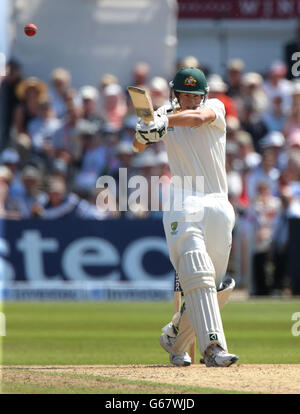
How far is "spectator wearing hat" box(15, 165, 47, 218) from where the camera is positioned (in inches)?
606

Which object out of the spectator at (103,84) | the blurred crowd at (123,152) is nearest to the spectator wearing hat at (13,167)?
the blurred crowd at (123,152)

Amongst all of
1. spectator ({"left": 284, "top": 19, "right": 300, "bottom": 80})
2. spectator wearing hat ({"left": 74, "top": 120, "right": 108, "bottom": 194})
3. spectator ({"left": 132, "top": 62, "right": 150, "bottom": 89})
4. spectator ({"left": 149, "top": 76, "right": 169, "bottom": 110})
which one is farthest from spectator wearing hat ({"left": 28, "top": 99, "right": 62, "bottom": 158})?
spectator ({"left": 284, "top": 19, "right": 300, "bottom": 80})

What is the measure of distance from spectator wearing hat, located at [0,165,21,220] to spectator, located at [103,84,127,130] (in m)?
1.78

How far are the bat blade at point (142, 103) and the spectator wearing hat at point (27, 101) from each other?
969cm

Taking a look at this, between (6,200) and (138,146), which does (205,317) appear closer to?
(138,146)

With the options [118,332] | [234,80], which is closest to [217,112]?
[118,332]

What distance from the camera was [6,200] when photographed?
609 inches

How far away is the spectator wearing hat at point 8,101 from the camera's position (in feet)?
54.2

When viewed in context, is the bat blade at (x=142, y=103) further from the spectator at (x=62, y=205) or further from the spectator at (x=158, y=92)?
the spectator at (x=158, y=92)

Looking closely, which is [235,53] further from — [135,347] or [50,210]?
[135,347]

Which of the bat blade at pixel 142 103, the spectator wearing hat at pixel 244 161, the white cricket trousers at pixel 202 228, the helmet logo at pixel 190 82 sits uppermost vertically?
the helmet logo at pixel 190 82

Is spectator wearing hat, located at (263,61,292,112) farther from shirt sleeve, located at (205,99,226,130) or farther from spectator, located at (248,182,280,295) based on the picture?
shirt sleeve, located at (205,99,226,130)

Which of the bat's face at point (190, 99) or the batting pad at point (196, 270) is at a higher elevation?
the bat's face at point (190, 99)

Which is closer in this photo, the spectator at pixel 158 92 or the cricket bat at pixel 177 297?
the cricket bat at pixel 177 297
